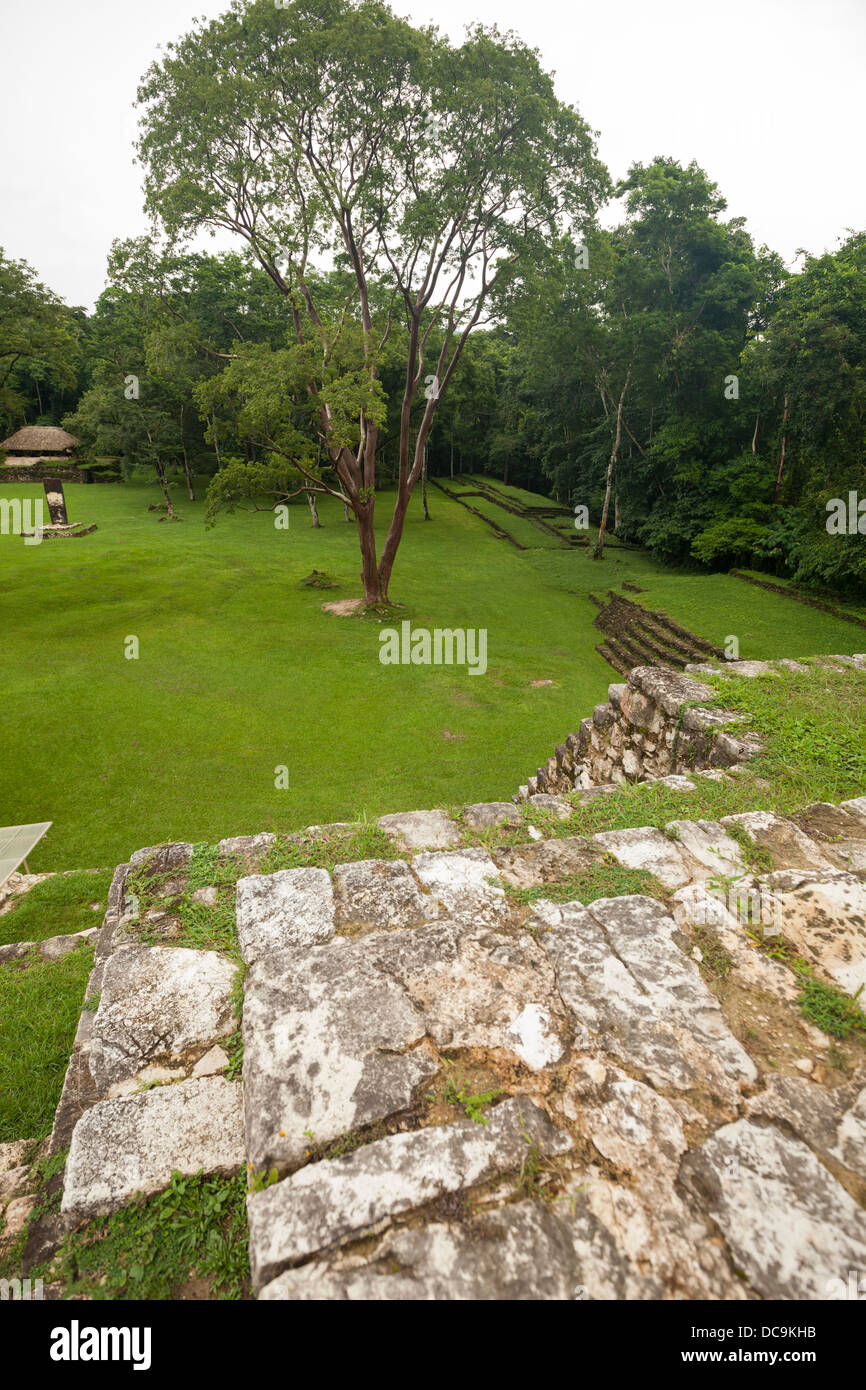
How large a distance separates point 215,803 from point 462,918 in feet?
19.4

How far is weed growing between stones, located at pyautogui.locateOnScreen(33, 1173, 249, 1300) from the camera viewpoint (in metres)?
1.76

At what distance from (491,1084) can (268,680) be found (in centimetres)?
1069

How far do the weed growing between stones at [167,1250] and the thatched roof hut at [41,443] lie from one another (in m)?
46.1

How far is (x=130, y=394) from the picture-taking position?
24875mm

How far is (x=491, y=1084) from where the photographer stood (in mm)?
2105

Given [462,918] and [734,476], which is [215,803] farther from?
[734,476]

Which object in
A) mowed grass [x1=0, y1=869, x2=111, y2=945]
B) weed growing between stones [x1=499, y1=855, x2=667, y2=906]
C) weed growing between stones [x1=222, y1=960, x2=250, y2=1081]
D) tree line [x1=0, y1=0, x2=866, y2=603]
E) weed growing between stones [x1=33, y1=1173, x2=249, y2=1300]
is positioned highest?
tree line [x1=0, y1=0, x2=866, y2=603]
